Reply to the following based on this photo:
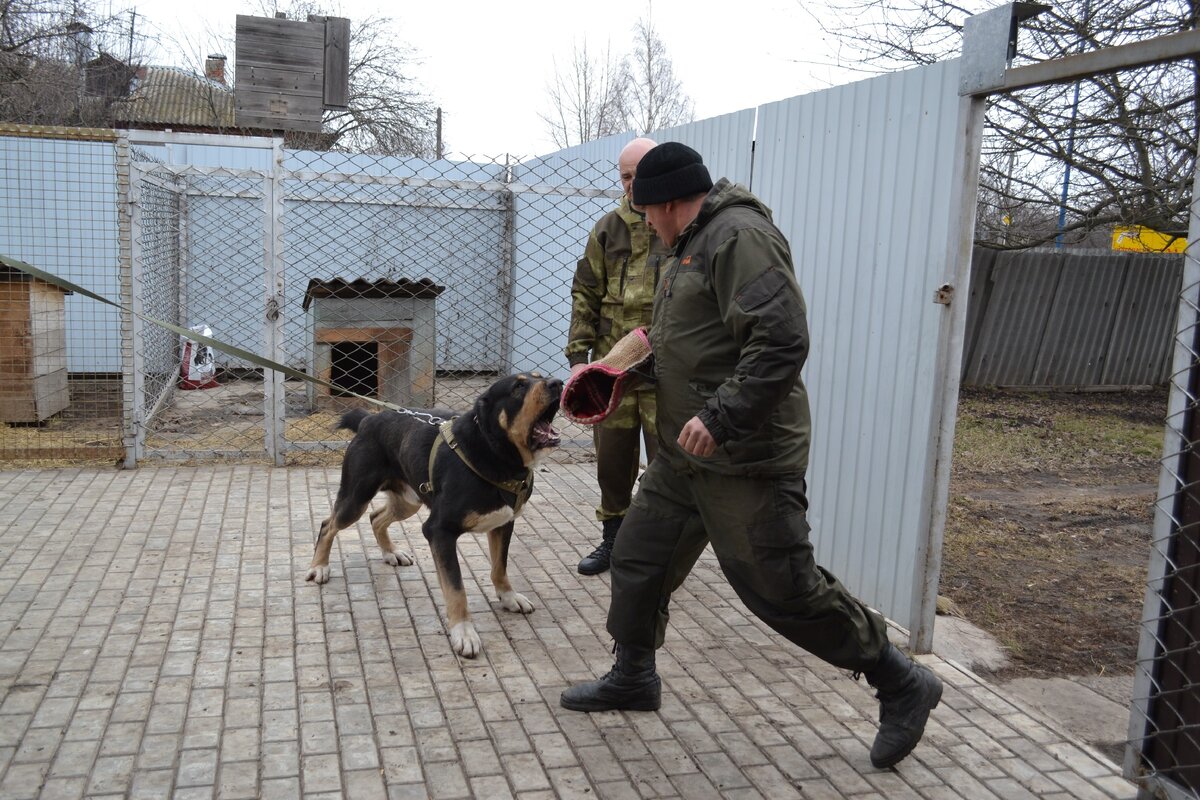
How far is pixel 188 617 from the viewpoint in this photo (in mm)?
4332

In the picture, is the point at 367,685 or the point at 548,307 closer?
the point at 367,685

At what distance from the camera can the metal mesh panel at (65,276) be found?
8305 millimetres

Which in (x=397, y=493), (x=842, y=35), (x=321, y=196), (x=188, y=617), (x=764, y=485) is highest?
(x=842, y=35)

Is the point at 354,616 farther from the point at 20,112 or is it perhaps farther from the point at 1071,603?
the point at 20,112

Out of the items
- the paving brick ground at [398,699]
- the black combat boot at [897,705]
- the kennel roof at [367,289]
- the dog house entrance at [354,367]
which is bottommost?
the paving brick ground at [398,699]

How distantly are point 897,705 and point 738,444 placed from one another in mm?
1066

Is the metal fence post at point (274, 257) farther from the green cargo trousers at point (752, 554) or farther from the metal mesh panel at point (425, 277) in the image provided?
the green cargo trousers at point (752, 554)

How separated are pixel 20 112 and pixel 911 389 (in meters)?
11.8

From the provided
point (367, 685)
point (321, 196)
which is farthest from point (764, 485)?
point (321, 196)

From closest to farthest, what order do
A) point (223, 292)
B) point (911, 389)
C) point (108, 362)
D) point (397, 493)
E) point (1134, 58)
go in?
point (1134, 58)
point (911, 389)
point (397, 493)
point (108, 362)
point (223, 292)

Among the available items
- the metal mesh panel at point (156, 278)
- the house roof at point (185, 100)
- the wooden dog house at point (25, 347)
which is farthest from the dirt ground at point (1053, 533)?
the house roof at point (185, 100)

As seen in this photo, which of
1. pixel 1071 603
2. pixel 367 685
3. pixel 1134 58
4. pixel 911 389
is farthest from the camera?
pixel 1071 603

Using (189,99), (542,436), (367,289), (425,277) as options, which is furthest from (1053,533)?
(189,99)

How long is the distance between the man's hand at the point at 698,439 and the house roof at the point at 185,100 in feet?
74.2
